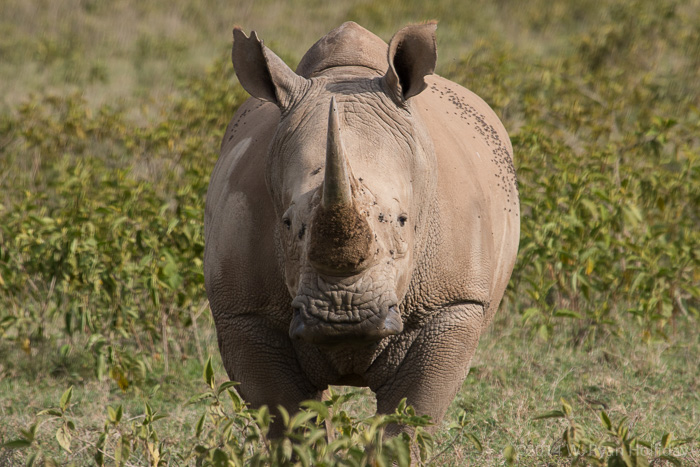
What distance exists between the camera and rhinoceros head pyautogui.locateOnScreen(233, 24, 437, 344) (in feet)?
8.53

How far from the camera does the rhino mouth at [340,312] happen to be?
2.62 meters

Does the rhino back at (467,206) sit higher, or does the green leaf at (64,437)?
the rhino back at (467,206)

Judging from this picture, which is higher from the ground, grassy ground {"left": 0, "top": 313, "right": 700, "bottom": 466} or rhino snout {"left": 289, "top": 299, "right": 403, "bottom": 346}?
rhino snout {"left": 289, "top": 299, "right": 403, "bottom": 346}

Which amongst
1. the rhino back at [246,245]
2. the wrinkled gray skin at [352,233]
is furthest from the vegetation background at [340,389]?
the rhino back at [246,245]

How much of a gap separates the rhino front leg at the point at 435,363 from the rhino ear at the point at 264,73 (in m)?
0.93

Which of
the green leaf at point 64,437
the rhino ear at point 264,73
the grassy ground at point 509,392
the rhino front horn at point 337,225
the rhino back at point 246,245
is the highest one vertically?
the rhino ear at point 264,73

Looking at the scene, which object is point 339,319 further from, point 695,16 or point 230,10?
point 230,10

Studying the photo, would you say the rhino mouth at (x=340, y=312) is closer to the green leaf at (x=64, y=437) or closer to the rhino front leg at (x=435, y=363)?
the rhino front leg at (x=435, y=363)

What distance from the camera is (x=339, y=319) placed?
2621mm

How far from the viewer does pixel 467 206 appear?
353cm

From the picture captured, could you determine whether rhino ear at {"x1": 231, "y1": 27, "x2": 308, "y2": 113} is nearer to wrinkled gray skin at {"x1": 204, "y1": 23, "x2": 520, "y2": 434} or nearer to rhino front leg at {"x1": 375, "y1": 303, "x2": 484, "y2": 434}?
wrinkled gray skin at {"x1": 204, "y1": 23, "x2": 520, "y2": 434}

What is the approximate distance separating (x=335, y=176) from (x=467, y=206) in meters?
1.07

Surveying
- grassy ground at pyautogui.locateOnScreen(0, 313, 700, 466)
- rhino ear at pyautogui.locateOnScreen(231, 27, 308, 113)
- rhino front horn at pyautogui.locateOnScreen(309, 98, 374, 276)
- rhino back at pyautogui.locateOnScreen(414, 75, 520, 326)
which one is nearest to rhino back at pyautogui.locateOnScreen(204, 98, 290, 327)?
rhino ear at pyautogui.locateOnScreen(231, 27, 308, 113)

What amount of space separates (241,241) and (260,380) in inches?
20.1
